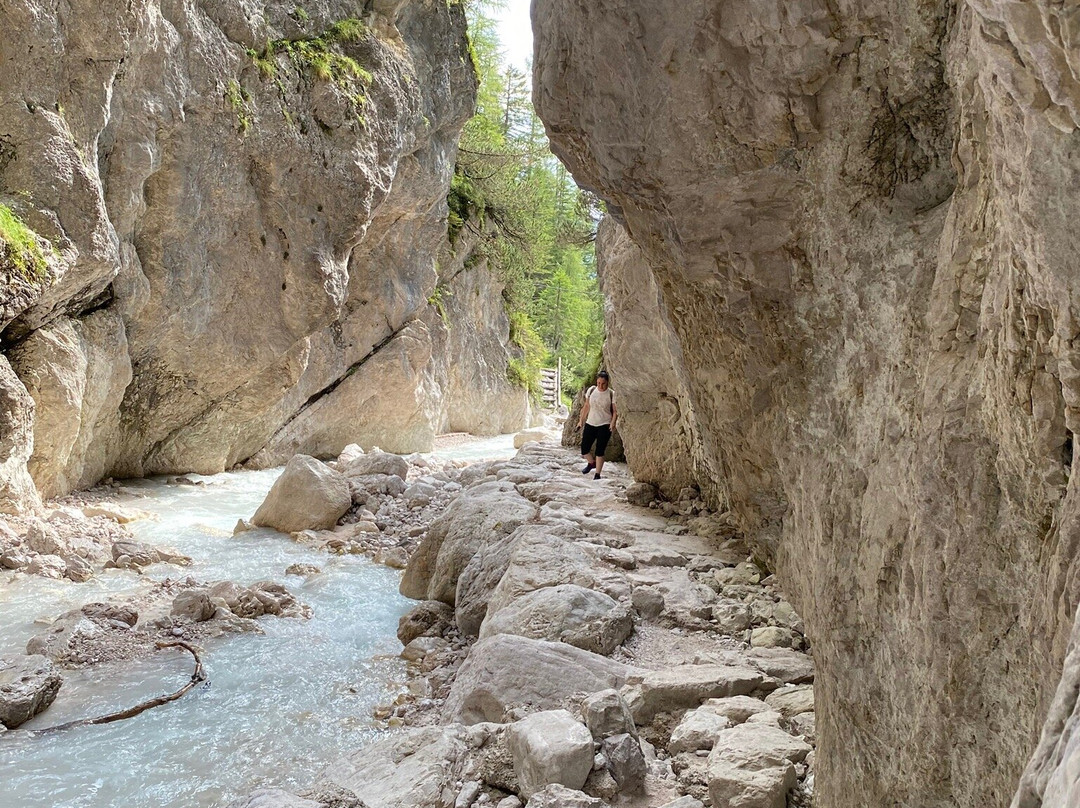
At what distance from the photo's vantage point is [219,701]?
15.8 ft

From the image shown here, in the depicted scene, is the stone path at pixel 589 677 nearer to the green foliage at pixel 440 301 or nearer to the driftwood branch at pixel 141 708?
the driftwood branch at pixel 141 708

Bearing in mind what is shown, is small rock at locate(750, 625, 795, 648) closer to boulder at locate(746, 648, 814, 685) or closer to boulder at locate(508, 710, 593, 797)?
boulder at locate(746, 648, 814, 685)

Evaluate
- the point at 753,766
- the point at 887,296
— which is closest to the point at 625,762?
the point at 753,766

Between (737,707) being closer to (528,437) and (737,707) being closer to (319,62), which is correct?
(319,62)

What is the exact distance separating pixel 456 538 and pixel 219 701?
2305 mm

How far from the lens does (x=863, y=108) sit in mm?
2684

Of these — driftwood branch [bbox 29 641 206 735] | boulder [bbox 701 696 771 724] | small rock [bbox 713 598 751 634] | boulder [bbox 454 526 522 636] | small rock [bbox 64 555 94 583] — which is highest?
boulder [bbox 701 696 771 724]

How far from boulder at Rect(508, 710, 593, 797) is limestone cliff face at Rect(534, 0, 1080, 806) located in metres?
0.85

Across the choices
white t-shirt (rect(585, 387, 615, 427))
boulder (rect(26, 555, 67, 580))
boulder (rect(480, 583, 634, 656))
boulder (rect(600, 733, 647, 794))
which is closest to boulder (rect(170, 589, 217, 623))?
boulder (rect(26, 555, 67, 580))

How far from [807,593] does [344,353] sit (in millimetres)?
14392

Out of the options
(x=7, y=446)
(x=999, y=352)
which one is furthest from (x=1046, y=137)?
(x=7, y=446)

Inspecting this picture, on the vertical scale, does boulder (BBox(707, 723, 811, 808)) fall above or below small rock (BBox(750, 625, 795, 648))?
above

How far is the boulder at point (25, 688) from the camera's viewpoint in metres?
4.29

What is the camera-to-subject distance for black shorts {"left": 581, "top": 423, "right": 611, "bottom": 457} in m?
9.54
